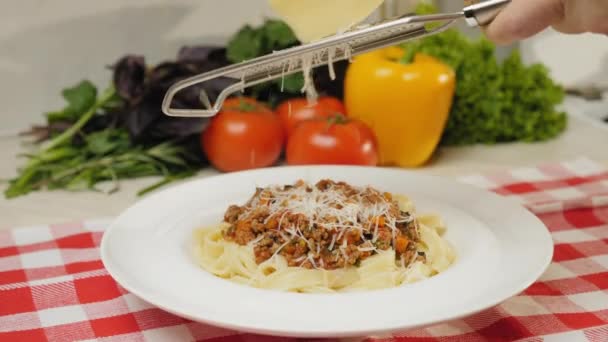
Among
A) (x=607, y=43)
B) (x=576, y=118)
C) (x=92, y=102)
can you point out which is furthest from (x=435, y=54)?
A: (x=92, y=102)

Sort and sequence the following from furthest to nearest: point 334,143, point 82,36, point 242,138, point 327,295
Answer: point 82,36 → point 242,138 → point 334,143 → point 327,295

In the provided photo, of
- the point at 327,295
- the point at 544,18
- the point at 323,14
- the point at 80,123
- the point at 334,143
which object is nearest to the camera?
the point at 327,295

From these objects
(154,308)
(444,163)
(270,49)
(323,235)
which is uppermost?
(270,49)

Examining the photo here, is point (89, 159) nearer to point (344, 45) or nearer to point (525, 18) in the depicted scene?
point (344, 45)

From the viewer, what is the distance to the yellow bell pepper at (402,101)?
2.64 m

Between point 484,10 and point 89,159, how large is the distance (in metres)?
1.58

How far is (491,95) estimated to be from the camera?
2.82 meters

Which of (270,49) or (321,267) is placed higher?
(270,49)

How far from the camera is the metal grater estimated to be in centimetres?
151

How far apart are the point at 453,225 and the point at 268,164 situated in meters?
1.03

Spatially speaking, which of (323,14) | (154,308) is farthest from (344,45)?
(154,308)

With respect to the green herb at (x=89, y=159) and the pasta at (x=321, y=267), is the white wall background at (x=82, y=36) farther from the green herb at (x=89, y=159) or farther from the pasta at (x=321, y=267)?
the pasta at (x=321, y=267)

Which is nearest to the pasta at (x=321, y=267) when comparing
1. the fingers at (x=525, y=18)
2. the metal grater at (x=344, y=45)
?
the metal grater at (x=344, y=45)

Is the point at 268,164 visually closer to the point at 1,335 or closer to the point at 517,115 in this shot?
the point at 517,115
